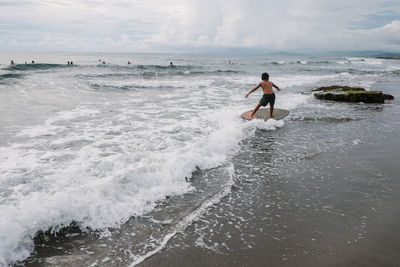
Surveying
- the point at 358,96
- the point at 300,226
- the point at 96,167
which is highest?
the point at 358,96

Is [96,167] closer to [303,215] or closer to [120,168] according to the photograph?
[120,168]

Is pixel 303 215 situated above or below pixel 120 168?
below

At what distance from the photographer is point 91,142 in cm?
753

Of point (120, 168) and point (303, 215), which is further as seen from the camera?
point (120, 168)

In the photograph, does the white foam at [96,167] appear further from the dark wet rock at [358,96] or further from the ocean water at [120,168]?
the dark wet rock at [358,96]

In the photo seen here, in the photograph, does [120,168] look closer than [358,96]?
Yes

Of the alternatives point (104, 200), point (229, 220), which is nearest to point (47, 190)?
point (104, 200)

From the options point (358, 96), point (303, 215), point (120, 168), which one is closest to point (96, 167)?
point (120, 168)

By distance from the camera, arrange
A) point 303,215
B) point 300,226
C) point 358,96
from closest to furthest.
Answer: point 300,226, point 303,215, point 358,96

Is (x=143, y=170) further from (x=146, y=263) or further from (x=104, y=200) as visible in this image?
(x=146, y=263)

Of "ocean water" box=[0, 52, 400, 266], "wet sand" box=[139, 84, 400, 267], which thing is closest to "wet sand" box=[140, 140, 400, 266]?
"wet sand" box=[139, 84, 400, 267]

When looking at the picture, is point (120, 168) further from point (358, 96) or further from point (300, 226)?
point (358, 96)

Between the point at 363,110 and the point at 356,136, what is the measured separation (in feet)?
17.7

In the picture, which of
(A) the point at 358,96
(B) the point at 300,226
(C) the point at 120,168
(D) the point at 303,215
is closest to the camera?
(B) the point at 300,226
